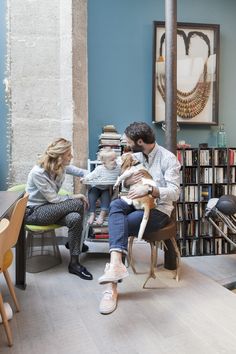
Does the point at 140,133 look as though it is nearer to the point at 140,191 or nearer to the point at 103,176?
the point at 140,191

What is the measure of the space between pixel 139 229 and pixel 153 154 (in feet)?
2.05

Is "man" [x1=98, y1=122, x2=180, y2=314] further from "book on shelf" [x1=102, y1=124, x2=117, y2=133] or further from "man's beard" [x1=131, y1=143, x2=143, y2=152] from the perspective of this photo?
"book on shelf" [x1=102, y1=124, x2=117, y2=133]

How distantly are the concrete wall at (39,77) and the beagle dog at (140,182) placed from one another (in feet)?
4.72

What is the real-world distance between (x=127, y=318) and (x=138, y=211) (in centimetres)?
75

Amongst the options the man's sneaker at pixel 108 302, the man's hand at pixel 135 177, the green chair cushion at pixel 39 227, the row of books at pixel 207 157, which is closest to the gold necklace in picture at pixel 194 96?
the row of books at pixel 207 157

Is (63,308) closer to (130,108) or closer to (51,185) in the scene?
(51,185)

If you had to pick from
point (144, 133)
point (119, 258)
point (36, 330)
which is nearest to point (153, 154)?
point (144, 133)

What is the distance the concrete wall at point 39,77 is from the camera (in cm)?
376

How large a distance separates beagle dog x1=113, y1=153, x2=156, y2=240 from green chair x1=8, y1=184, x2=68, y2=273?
0.77 metres

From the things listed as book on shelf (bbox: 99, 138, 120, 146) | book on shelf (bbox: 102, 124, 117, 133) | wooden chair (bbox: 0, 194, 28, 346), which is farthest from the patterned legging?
book on shelf (bbox: 102, 124, 117, 133)

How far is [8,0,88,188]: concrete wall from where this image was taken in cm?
376

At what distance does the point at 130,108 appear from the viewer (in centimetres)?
487

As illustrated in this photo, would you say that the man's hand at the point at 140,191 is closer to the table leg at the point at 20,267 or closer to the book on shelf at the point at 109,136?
the table leg at the point at 20,267

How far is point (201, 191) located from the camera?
506cm
